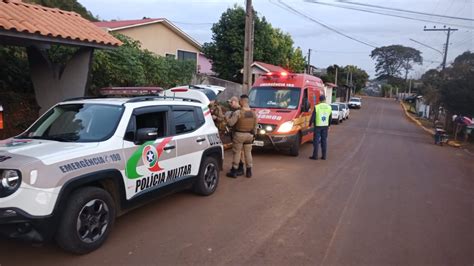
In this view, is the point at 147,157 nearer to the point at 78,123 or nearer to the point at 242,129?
the point at 78,123

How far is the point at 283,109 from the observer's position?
10688mm

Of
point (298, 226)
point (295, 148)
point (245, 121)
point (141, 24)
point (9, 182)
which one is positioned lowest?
point (298, 226)

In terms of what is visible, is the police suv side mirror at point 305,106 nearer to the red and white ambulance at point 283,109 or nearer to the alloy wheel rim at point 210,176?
the red and white ambulance at point 283,109

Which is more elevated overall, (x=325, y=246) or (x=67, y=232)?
(x=67, y=232)

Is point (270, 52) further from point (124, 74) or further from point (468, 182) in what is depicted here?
point (468, 182)

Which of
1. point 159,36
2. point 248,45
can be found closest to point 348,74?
point 159,36

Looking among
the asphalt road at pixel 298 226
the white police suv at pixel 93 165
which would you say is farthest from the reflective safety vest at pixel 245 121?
the white police suv at pixel 93 165

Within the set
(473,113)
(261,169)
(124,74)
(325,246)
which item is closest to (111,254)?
(325,246)

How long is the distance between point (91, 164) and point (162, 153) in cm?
122

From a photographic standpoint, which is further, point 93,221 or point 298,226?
point 298,226

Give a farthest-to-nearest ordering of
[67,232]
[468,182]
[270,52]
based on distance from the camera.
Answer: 1. [270,52]
2. [468,182]
3. [67,232]

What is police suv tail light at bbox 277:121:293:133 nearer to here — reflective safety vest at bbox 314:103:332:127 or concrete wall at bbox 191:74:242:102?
reflective safety vest at bbox 314:103:332:127

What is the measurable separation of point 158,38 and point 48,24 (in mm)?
18578

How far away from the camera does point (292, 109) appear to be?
10.6m
